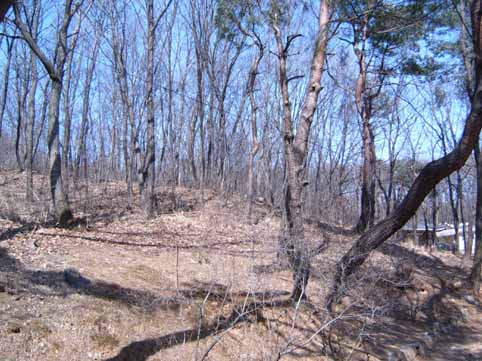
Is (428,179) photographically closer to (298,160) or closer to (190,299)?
Answer: (298,160)

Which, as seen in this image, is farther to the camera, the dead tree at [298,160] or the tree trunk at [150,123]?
the tree trunk at [150,123]

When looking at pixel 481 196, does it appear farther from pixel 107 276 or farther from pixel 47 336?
pixel 47 336

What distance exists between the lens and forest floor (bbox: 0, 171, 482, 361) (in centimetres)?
495

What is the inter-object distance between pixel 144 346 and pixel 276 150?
14676 millimetres

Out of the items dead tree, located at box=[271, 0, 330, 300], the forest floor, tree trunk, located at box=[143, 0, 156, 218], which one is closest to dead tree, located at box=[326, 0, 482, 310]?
the forest floor

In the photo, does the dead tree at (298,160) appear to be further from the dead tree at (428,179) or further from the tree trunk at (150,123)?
the tree trunk at (150,123)

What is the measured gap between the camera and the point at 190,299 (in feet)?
20.1

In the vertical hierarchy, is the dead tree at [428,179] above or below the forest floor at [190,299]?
above

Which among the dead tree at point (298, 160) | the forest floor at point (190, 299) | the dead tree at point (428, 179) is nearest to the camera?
the forest floor at point (190, 299)

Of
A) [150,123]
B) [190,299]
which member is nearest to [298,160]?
[190,299]

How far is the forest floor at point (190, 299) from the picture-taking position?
495cm

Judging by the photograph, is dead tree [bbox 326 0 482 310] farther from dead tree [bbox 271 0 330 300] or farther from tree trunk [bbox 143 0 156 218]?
tree trunk [bbox 143 0 156 218]

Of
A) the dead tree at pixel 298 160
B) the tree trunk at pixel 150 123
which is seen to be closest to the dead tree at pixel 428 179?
the dead tree at pixel 298 160

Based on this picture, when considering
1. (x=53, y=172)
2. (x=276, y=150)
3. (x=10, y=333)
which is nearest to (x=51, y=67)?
(x=53, y=172)
